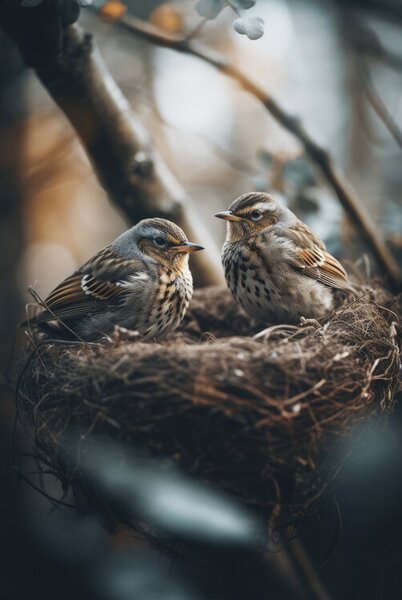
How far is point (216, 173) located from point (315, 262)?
3655mm

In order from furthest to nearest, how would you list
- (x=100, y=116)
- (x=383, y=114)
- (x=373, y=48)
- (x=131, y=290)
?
(x=373, y=48) < (x=383, y=114) < (x=100, y=116) < (x=131, y=290)

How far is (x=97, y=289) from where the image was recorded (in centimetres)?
298

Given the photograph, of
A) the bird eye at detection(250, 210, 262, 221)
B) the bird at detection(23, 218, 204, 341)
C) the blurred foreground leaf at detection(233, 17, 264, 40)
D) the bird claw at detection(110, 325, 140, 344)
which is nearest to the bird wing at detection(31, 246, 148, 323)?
the bird at detection(23, 218, 204, 341)

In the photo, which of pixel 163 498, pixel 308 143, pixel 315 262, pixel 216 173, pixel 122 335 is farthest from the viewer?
pixel 216 173

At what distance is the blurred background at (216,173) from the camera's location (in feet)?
11.3

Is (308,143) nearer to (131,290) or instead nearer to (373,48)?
(131,290)

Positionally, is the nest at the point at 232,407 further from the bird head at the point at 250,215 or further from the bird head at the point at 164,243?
the bird head at the point at 250,215

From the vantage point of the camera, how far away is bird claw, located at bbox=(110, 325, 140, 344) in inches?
97.8

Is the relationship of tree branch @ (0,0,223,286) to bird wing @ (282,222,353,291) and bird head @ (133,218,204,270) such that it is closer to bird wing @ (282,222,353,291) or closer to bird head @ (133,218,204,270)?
bird head @ (133,218,204,270)

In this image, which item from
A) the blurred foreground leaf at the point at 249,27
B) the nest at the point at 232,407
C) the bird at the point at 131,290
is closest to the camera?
the nest at the point at 232,407

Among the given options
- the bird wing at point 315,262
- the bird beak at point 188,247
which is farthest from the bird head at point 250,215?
the bird beak at point 188,247

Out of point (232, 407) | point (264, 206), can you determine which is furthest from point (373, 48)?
point (232, 407)

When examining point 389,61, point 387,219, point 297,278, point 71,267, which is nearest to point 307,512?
point 297,278

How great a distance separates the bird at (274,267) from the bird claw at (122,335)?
0.70 m
